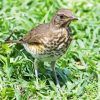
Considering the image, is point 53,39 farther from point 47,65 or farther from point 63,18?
point 47,65

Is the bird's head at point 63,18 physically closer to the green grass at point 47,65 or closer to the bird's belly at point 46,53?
the bird's belly at point 46,53

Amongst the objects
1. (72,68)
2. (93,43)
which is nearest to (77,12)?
(93,43)

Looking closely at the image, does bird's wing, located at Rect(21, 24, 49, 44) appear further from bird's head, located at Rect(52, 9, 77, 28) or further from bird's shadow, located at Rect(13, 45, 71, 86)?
bird's shadow, located at Rect(13, 45, 71, 86)

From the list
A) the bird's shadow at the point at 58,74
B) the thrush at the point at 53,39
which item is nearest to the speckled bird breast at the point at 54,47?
the thrush at the point at 53,39

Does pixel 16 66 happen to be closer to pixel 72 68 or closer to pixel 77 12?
pixel 72 68

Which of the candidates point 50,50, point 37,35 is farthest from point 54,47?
point 37,35

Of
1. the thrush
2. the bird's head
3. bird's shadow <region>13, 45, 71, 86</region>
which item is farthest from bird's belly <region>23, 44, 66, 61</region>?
bird's shadow <region>13, 45, 71, 86</region>
